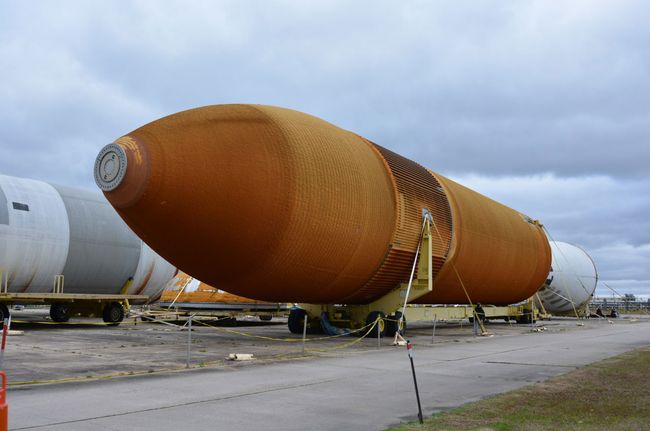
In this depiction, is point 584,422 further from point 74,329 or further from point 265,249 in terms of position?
point 74,329

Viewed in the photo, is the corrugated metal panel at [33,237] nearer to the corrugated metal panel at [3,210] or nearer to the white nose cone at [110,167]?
the corrugated metal panel at [3,210]

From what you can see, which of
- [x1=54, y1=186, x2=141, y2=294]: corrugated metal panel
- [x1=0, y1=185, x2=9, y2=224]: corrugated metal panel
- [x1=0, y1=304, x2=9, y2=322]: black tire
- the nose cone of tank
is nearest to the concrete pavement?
the nose cone of tank

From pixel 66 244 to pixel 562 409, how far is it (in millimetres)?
16909

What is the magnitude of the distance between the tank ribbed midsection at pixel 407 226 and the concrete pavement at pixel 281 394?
3.75 meters

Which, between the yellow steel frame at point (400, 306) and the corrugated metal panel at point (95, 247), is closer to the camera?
the yellow steel frame at point (400, 306)

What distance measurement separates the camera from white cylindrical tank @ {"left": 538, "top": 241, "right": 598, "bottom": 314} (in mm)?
36000

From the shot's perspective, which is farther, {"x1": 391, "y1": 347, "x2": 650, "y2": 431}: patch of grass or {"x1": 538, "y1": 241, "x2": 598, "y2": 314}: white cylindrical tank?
{"x1": 538, "y1": 241, "x2": 598, "y2": 314}: white cylindrical tank

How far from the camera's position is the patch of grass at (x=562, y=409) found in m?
6.24

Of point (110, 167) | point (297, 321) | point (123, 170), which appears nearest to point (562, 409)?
point (123, 170)

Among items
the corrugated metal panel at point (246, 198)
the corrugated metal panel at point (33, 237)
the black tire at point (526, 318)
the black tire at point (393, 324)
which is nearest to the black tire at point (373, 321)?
the black tire at point (393, 324)

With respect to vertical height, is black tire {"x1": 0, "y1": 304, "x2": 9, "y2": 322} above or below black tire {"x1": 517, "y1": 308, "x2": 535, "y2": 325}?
above

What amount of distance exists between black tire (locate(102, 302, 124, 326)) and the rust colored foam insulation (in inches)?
383

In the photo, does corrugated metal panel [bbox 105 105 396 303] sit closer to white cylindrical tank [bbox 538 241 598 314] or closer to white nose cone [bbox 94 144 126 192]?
white nose cone [bbox 94 144 126 192]

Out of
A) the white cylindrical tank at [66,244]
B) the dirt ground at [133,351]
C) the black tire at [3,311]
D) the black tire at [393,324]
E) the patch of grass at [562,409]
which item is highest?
the white cylindrical tank at [66,244]
